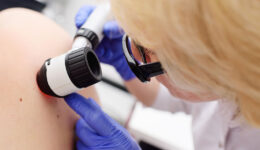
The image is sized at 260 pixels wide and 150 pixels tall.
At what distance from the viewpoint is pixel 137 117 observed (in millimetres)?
1298

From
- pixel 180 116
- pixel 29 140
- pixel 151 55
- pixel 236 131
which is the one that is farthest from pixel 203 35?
pixel 180 116

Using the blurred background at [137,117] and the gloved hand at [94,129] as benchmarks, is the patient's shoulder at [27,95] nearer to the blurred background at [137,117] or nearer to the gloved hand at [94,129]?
the gloved hand at [94,129]

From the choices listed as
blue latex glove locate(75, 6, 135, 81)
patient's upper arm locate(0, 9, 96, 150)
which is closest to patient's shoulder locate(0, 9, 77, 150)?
patient's upper arm locate(0, 9, 96, 150)

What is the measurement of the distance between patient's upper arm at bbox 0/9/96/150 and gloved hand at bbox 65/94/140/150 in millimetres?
38

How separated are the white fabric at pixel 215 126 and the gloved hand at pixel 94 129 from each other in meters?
0.32

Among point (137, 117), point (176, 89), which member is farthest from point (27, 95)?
point (137, 117)

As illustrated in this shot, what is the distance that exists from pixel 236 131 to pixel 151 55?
47 cm

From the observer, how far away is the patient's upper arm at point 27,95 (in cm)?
49

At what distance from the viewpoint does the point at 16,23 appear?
24.7 inches

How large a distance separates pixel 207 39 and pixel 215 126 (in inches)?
22.4

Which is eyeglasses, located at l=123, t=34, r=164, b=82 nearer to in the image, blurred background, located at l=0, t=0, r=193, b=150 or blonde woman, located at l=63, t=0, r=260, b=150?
blonde woman, located at l=63, t=0, r=260, b=150

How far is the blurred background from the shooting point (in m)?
1.21

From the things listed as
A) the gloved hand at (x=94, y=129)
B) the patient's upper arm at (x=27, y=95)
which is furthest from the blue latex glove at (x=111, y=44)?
the gloved hand at (x=94, y=129)

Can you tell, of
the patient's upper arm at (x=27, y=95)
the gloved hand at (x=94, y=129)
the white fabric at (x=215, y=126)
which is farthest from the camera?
the white fabric at (x=215, y=126)
